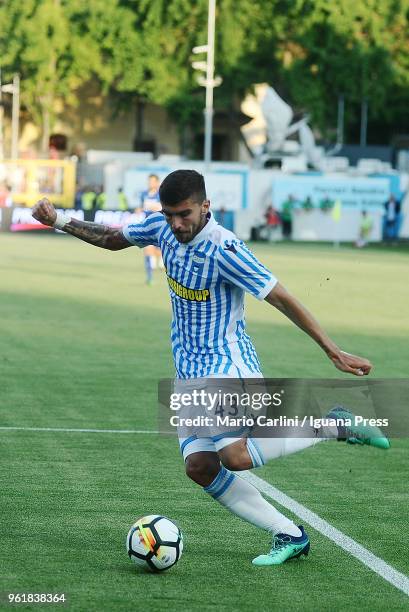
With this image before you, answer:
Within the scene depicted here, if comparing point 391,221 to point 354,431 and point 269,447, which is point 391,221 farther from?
point 269,447

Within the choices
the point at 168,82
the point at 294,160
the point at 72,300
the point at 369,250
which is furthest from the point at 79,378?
the point at 168,82

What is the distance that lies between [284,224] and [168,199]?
4723 cm

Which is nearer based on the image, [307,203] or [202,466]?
[202,466]

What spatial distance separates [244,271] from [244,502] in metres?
1.21

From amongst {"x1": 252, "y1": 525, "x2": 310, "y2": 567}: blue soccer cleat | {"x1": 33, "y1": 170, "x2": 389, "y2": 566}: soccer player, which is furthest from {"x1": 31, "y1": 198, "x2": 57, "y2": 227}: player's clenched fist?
{"x1": 252, "y1": 525, "x2": 310, "y2": 567}: blue soccer cleat

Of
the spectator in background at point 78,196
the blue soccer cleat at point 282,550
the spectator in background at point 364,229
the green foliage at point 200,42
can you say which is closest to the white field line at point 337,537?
the blue soccer cleat at point 282,550

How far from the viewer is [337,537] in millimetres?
7719

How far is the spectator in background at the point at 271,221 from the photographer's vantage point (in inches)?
2015

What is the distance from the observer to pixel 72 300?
77.2 feet

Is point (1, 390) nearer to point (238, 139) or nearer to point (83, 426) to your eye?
point (83, 426)

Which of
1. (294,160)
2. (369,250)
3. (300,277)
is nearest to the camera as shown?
(300,277)

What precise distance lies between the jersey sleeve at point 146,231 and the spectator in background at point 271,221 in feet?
144

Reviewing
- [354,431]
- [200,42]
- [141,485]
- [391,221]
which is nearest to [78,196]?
[391,221]

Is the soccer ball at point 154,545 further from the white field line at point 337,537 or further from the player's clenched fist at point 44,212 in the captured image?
the player's clenched fist at point 44,212
